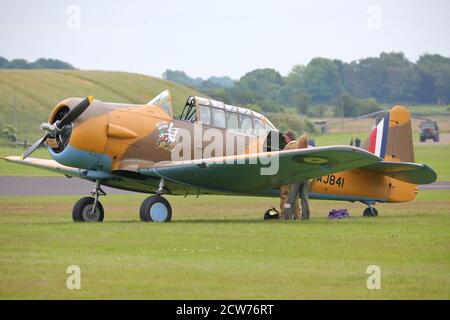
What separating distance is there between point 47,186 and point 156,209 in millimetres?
14009

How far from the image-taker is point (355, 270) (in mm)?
11062

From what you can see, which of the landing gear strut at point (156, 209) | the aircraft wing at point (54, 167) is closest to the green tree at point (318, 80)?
the aircraft wing at point (54, 167)

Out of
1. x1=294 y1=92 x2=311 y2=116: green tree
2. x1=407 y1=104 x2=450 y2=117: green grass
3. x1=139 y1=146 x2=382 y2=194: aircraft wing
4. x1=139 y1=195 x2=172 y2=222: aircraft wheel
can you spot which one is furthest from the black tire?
x1=407 y1=104 x2=450 y2=117: green grass

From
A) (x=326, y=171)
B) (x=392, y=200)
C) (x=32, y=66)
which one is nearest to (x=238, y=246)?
(x=326, y=171)

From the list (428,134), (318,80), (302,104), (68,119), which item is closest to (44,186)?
(68,119)

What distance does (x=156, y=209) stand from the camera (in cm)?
1677

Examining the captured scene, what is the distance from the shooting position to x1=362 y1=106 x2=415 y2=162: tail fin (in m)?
19.7

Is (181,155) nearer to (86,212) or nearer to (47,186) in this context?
(86,212)

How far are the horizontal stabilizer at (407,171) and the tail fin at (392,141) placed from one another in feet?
2.11

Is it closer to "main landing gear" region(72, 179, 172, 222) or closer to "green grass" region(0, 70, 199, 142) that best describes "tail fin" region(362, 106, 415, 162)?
"main landing gear" region(72, 179, 172, 222)

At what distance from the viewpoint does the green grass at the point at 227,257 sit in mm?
9906

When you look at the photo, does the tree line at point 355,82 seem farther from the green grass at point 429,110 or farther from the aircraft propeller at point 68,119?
the aircraft propeller at point 68,119
